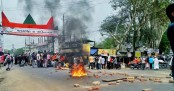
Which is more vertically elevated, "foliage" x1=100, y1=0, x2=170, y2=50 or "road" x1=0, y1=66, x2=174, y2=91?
"foliage" x1=100, y1=0, x2=170, y2=50

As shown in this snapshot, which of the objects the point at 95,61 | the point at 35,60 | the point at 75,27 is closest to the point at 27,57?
the point at 35,60

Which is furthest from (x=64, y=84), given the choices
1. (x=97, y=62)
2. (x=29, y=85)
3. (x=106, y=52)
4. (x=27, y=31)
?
(x=106, y=52)

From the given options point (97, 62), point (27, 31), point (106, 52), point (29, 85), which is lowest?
point (29, 85)

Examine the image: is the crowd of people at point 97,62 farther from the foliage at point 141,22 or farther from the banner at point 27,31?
the foliage at point 141,22

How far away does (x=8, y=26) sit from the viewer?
3753 centimetres

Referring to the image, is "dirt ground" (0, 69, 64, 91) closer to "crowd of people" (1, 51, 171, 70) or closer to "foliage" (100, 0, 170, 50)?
"crowd of people" (1, 51, 171, 70)

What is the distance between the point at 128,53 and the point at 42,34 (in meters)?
13.2

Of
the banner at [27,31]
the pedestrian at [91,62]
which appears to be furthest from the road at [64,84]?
the banner at [27,31]

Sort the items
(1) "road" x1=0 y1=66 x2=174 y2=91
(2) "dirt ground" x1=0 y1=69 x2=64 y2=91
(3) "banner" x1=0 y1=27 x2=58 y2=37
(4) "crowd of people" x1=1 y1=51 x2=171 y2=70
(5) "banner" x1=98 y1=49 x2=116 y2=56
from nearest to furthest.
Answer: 1. (1) "road" x1=0 y1=66 x2=174 y2=91
2. (2) "dirt ground" x1=0 y1=69 x2=64 y2=91
3. (4) "crowd of people" x1=1 y1=51 x2=171 y2=70
4. (3) "banner" x1=0 y1=27 x2=58 y2=37
5. (5) "banner" x1=98 y1=49 x2=116 y2=56

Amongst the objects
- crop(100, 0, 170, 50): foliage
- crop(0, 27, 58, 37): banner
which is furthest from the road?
crop(100, 0, 170, 50): foliage

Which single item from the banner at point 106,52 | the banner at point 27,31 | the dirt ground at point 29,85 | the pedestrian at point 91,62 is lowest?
the dirt ground at point 29,85

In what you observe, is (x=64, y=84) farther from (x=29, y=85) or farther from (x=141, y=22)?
(x=141, y=22)

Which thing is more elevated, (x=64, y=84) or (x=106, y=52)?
(x=106, y=52)

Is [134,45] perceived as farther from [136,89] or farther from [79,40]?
[136,89]
